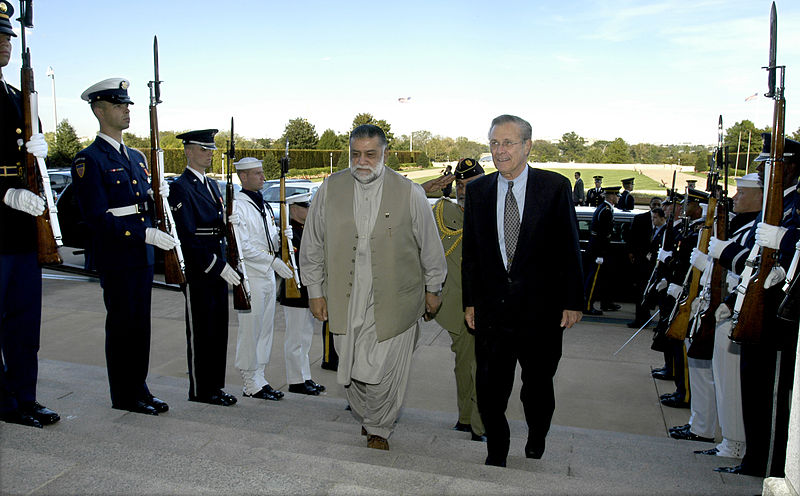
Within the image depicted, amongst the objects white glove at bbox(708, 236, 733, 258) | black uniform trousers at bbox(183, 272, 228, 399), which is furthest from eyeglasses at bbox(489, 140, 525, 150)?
black uniform trousers at bbox(183, 272, 228, 399)

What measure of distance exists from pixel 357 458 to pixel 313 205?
1.62 meters

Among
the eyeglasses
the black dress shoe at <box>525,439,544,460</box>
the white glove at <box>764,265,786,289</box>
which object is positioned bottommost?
the black dress shoe at <box>525,439,544,460</box>

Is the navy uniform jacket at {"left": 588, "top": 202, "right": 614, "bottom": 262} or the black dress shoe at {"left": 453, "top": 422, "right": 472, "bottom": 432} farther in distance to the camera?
the navy uniform jacket at {"left": 588, "top": 202, "right": 614, "bottom": 262}

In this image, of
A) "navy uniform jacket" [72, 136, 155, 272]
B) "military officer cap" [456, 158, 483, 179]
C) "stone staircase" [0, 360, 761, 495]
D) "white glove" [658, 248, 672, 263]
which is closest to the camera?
"stone staircase" [0, 360, 761, 495]

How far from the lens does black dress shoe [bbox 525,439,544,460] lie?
3807 mm

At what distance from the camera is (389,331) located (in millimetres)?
3840

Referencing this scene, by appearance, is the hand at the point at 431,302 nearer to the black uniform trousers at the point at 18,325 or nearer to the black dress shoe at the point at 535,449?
the black dress shoe at the point at 535,449

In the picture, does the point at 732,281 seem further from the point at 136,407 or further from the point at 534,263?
the point at 136,407

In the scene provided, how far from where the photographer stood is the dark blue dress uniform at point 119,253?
4.05 m

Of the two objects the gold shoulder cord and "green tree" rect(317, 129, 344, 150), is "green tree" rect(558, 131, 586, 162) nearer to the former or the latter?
"green tree" rect(317, 129, 344, 150)

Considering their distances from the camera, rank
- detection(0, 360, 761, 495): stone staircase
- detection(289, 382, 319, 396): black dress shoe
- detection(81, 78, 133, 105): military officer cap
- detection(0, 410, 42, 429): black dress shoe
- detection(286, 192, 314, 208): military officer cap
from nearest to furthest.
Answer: detection(0, 360, 761, 495): stone staircase < detection(0, 410, 42, 429): black dress shoe < detection(81, 78, 133, 105): military officer cap < detection(289, 382, 319, 396): black dress shoe < detection(286, 192, 314, 208): military officer cap

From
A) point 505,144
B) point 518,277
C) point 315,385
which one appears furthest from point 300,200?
point 518,277

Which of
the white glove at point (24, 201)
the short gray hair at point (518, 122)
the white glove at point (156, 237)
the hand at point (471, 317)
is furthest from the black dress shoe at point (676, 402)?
the white glove at point (24, 201)

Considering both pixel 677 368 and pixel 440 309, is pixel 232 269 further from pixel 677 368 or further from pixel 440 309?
pixel 677 368
